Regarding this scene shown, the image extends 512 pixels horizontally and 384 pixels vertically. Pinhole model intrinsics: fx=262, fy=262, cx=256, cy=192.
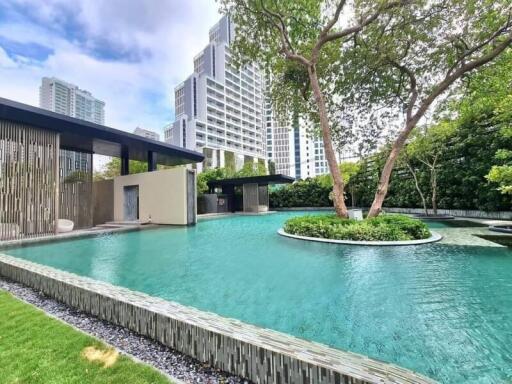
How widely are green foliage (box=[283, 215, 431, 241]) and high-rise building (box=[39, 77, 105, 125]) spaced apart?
23.7 metres

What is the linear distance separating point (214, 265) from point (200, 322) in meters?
3.07

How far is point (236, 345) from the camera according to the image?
1872 mm

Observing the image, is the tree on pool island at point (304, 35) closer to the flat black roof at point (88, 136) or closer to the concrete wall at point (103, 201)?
the flat black roof at point (88, 136)

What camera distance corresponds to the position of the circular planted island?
710cm

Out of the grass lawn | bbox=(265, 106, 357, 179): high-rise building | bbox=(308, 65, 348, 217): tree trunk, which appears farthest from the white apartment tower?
the grass lawn

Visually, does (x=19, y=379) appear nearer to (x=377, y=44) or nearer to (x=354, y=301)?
(x=354, y=301)

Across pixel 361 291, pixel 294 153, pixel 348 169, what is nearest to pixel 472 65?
pixel 361 291

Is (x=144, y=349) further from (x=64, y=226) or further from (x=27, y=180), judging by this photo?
(x=64, y=226)

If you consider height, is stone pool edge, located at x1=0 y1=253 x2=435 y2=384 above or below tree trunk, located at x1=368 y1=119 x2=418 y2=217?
below

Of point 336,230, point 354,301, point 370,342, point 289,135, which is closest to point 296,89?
point 336,230

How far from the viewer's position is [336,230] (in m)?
7.70

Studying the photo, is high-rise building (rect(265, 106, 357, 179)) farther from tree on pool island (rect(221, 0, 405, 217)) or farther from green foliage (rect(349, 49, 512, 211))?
tree on pool island (rect(221, 0, 405, 217))

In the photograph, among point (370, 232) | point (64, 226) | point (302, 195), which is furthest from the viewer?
point (302, 195)

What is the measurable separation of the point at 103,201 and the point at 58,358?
604 inches
